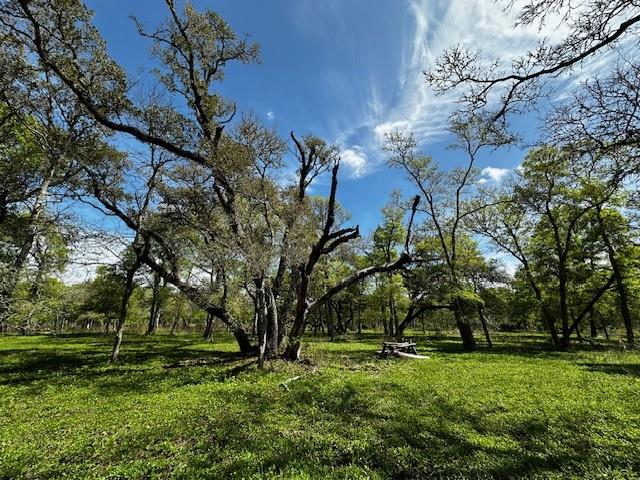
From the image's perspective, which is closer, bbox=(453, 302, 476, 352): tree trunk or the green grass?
the green grass

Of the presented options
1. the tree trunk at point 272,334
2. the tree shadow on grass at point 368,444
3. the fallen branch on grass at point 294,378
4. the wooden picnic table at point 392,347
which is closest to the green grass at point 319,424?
the tree shadow on grass at point 368,444

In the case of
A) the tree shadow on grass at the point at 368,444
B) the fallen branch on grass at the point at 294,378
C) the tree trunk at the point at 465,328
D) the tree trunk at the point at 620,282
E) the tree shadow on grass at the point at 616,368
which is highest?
the tree trunk at the point at 620,282

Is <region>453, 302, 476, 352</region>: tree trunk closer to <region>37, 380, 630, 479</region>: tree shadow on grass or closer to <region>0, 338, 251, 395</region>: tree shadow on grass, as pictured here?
<region>37, 380, 630, 479</region>: tree shadow on grass

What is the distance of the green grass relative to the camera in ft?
14.4

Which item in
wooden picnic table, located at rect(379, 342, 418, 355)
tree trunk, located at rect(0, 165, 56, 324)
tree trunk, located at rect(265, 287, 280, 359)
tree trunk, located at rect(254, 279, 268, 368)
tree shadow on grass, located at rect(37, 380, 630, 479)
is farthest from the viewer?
wooden picnic table, located at rect(379, 342, 418, 355)

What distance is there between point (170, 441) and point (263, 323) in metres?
5.72

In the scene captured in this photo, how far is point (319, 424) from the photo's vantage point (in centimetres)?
600

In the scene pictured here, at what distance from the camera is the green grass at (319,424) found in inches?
173

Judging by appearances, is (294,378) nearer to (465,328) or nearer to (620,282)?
(465,328)

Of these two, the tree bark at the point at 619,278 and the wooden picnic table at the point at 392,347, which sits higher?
the tree bark at the point at 619,278

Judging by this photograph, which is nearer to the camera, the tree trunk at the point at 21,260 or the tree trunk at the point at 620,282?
the tree trunk at the point at 21,260

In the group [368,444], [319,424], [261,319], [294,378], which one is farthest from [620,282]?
[319,424]

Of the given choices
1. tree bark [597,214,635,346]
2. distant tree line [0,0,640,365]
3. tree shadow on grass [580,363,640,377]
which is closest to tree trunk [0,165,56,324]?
distant tree line [0,0,640,365]

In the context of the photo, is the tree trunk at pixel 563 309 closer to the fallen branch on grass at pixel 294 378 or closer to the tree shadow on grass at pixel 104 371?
the fallen branch on grass at pixel 294 378
